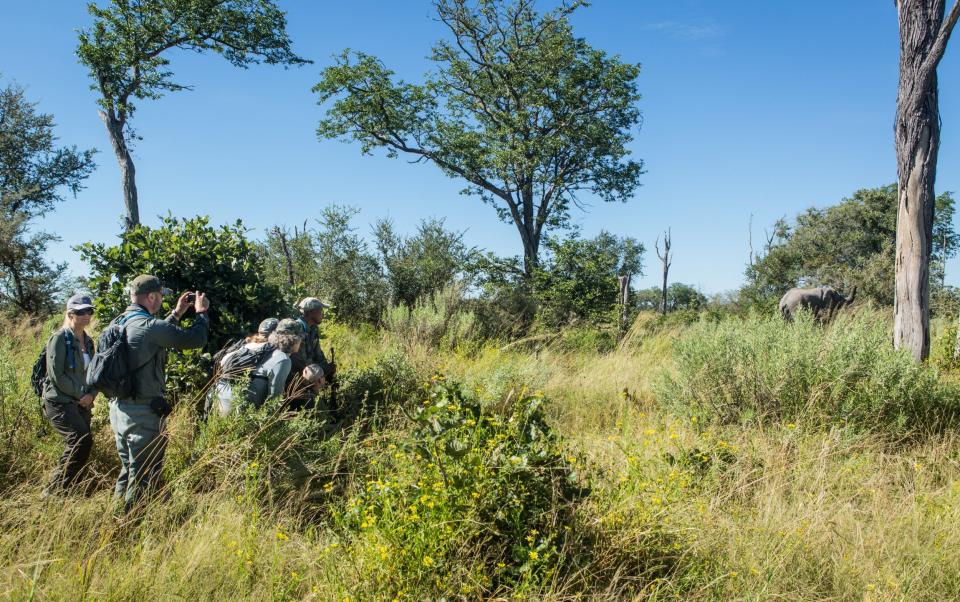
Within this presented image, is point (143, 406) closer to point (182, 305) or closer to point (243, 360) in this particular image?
A: point (182, 305)

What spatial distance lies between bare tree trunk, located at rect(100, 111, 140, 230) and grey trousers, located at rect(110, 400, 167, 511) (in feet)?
35.9

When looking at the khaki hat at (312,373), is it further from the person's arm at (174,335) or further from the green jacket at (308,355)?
the person's arm at (174,335)

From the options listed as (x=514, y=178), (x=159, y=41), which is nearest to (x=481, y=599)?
(x=159, y=41)

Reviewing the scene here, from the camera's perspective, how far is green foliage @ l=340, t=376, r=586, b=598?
2670 millimetres

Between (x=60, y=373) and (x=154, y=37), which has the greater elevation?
(x=154, y=37)

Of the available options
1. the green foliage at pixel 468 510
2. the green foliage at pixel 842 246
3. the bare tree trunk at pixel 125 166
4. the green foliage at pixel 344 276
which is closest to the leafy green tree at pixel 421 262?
the green foliage at pixel 344 276

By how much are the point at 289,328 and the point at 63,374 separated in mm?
1698

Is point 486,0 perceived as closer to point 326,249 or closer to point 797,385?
point 326,249

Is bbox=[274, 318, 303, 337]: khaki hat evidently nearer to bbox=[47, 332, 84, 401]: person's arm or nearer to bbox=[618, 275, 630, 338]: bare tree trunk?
bbox=[47, 332, 84, 401]: person's arm

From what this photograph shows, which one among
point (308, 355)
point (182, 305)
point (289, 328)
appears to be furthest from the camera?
point (308, 355)

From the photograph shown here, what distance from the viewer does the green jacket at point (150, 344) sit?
3.85 metres

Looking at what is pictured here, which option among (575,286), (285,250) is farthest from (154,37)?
(575,286)

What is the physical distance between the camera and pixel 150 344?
3.90 meters

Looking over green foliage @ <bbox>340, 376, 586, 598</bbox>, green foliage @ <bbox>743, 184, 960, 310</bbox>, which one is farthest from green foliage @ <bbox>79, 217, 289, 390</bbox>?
green foliage @ <bbox>743, 184, 960, 310</bbox>
